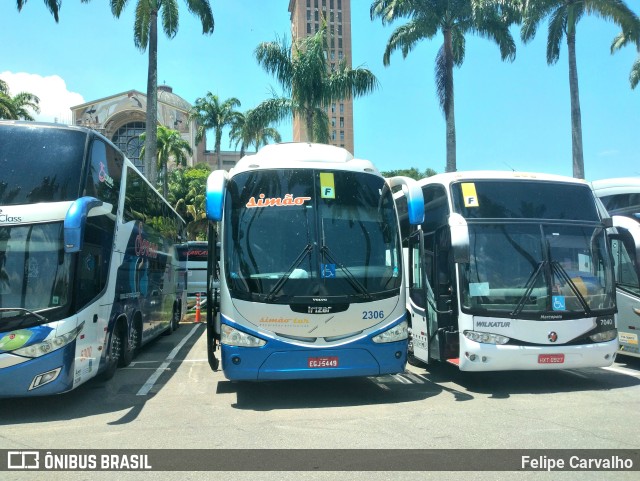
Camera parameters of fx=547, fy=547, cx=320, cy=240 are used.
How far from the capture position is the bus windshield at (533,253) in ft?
26.5

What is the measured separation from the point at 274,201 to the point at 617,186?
26.6 feet

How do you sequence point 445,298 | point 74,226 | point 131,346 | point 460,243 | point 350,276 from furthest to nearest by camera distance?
1. point 131,346
2. point 445,298
3. point 460,243
4. point 350,276
5. point 74,226

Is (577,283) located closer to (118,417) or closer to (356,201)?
(356,201)

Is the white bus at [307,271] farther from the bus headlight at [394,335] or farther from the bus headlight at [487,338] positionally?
the bus headlight at [487,338]

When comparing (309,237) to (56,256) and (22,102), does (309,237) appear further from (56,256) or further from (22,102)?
(22,102)

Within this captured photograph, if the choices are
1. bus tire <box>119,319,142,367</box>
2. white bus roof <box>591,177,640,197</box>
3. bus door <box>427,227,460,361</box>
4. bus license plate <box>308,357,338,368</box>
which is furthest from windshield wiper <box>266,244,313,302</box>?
white bus roof <box>591,177,640,197</box>

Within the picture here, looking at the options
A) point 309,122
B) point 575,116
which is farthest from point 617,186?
point 309,122

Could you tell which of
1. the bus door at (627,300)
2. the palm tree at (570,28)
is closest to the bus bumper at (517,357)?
the bus door at (627,300)

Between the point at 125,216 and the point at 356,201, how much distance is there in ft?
15.4

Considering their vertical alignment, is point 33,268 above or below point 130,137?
below

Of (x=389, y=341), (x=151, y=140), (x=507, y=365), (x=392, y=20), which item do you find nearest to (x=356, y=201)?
(x=389, y=341)

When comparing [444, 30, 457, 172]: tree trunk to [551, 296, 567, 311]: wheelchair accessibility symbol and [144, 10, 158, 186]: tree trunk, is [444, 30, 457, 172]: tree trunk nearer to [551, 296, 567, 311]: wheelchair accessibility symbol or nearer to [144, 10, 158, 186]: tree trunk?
[144, 10, 158, 186]: tree trunk

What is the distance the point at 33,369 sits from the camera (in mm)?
6840

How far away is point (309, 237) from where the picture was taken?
7.57 meters
